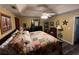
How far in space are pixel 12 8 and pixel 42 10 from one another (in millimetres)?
562

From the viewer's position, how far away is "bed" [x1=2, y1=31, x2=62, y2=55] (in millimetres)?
1784

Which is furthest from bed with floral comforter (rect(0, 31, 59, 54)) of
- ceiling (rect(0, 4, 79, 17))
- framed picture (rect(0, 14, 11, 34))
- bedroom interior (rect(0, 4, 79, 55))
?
ceiling (rect(0, 4, 79, 17))

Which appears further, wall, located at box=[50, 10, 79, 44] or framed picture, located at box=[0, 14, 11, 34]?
wall, located at box=[50, 10, 79, 44]

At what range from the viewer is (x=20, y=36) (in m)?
1.83

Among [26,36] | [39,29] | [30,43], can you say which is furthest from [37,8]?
[30,43]

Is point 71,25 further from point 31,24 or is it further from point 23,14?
point 23,14

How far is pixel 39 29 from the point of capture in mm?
1922

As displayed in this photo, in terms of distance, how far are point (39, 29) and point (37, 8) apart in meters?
A: 0.41

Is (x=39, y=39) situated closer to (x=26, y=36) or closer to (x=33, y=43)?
(x=33, y=43)

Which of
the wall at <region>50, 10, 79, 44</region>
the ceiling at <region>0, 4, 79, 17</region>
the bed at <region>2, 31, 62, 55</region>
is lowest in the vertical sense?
the bed at <region>2, 31, 62, 55</region>

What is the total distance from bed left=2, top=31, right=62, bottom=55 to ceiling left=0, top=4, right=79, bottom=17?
383mm

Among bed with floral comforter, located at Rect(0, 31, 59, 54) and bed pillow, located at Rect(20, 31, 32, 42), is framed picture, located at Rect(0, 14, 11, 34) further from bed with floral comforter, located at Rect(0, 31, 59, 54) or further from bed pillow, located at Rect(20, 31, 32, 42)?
bed pillow, located at Rect(20, 31, 32, 42)

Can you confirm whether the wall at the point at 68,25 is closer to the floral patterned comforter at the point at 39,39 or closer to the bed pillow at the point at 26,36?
the floral patterned comforter at the point at 39,39

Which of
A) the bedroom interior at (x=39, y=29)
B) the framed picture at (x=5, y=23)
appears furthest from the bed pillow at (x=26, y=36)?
the framed picture at (x=5, y=23)
